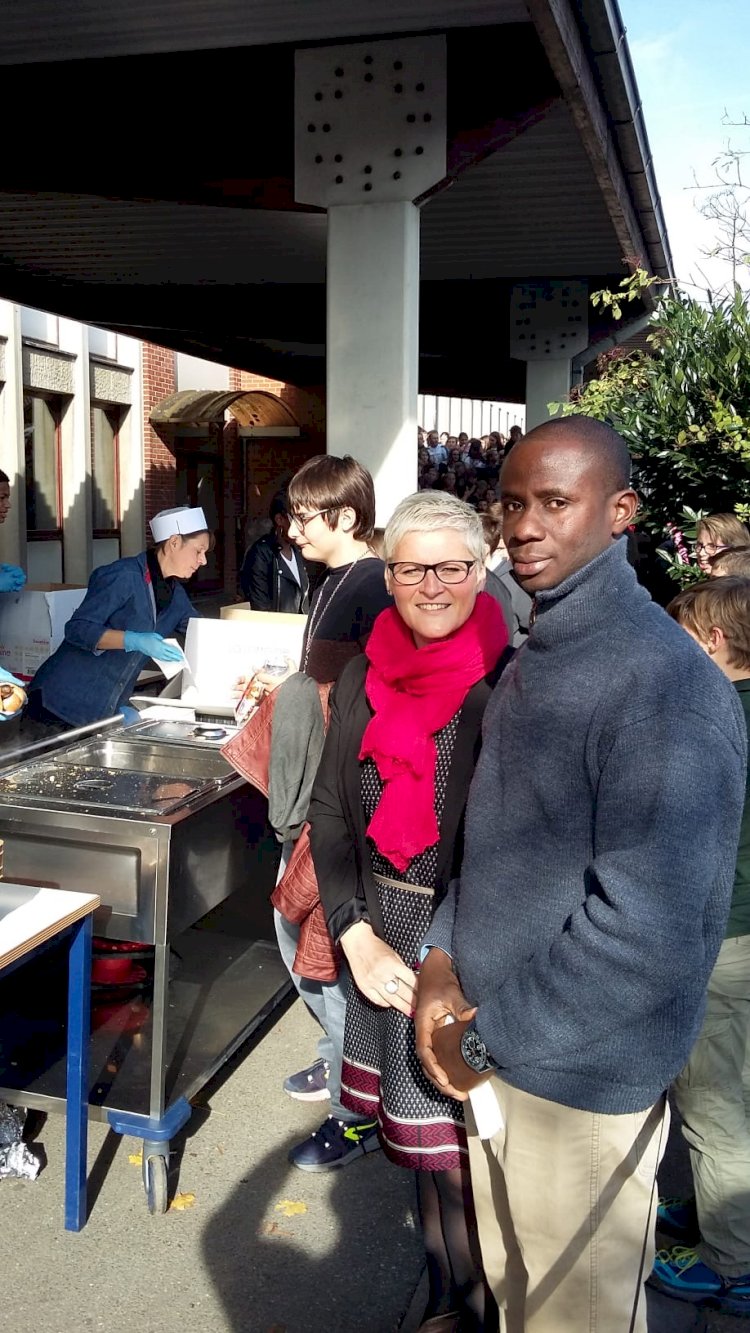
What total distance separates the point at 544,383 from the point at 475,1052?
11228mm

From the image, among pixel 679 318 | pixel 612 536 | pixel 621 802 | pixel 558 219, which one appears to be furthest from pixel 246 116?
pixel 621 802

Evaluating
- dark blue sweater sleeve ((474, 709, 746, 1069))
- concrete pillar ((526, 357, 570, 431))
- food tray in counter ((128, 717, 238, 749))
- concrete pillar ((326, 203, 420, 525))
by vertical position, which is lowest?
food tray in counter ((128, 717, 238, 749))

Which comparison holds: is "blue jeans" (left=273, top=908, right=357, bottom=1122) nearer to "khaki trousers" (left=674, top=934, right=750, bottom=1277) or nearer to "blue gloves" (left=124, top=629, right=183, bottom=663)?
"khaki trousers" (left=674, top=934, right=750, bottom=1277)

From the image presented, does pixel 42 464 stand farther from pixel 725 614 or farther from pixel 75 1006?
pixel 725 614

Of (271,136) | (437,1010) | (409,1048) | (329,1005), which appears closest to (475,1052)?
(437,1010)

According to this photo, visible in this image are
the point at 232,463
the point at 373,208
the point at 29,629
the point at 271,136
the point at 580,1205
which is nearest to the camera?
the point at 580,1205

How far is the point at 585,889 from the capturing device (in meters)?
1.50

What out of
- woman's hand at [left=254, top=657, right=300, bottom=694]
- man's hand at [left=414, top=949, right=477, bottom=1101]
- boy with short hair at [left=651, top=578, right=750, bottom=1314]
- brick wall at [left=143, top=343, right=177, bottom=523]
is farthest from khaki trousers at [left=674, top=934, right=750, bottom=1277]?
brick wall at [left=143, top=343, right=177, bottom=523]

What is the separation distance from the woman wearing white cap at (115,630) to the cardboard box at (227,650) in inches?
10.4

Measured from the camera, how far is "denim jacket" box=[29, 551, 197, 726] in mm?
4109

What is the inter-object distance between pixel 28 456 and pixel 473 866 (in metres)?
13.1

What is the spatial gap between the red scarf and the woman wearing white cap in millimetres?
2062

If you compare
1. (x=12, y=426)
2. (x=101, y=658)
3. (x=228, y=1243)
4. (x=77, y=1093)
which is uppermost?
(x=12, y=426)

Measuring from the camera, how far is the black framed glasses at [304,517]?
280 cm
